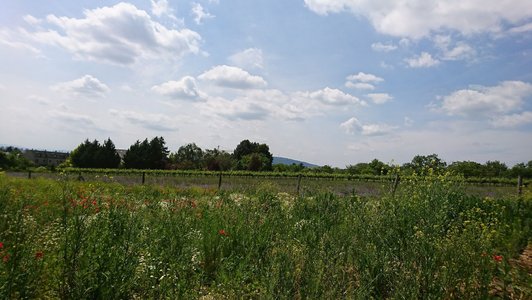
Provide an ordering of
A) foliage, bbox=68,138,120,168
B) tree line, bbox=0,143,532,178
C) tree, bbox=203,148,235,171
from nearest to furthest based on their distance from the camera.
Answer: tree line, bbox=0,143,532,178 → foliage, bbox=68,138,120,168 → tree, bbox=203,148,235,171

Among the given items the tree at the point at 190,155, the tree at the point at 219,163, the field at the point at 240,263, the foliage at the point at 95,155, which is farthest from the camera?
the tree at the point at 190,155

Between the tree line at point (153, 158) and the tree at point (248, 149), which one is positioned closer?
the tree line at point (153, 158)

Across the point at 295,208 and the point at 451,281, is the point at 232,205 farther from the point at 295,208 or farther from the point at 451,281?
the point at 451,281

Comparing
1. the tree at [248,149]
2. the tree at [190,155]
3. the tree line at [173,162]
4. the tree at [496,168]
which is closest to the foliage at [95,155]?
the tree line at [173,162]

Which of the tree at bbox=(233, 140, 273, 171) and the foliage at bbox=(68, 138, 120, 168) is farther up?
the tree at bbox=(233, 140, 273, 171)

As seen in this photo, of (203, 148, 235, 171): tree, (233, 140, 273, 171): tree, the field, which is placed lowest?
the field

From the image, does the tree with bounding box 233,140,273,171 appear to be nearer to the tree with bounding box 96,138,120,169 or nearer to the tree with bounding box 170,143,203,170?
the tree with bounding box 170,143,203,170

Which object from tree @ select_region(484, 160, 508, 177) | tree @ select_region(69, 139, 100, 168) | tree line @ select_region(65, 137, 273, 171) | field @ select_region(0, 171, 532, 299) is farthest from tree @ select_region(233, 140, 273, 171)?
field @ select_region(0, 171, 532, 299)

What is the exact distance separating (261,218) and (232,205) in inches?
41.5

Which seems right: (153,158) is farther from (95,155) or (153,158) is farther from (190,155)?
(190,155)

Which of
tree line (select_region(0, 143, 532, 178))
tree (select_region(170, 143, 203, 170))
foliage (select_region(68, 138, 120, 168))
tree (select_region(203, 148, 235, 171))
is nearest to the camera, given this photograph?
tree line (select_region(0, 143, 532, 178))

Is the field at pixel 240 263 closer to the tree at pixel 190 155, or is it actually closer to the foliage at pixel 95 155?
the foliage at pixel 95 155

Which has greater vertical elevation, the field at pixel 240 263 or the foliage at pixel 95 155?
the foliage at pixel 95 155

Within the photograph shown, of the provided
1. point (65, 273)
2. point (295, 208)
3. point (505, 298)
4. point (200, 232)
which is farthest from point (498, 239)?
point (65, 273)
